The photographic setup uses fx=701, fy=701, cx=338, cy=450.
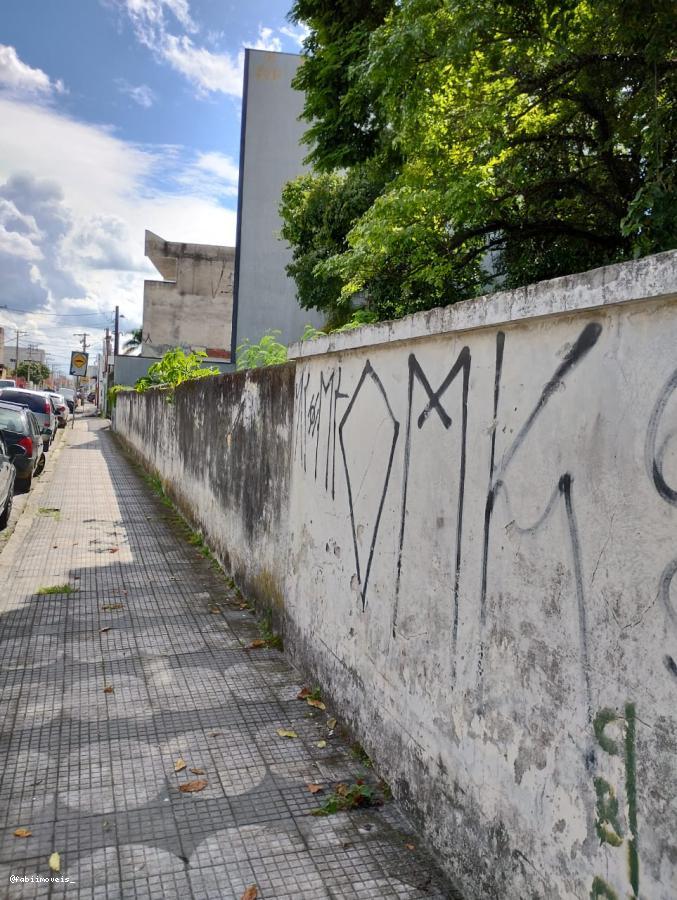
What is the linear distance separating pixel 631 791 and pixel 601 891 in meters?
0.36

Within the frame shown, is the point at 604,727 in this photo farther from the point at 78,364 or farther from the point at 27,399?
the point at 78,364

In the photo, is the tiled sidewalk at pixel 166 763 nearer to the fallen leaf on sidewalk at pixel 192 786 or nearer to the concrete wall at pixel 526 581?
the fallen leaf on sidewalk at pixel 192 786

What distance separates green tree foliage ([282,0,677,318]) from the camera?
8.27 meters

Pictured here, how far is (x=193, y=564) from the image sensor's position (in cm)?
802

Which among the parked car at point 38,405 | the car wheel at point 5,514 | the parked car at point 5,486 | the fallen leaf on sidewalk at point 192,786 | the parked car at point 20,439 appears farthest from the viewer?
the parked car at point 38,405

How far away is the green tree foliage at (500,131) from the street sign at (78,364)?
89.8 ft

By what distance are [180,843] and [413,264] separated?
8.99 metres

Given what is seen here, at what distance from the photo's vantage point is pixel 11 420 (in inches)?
512

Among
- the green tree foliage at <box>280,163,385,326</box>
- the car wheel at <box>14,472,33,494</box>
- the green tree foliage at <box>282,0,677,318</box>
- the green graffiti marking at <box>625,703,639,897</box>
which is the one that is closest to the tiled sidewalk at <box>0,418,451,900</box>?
the green graffiti marking at <box>625,703,639,897</box>

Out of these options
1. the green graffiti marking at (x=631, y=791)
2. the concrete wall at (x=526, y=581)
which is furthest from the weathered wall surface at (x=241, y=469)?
the green graffiti marking at (x=631, y=791)

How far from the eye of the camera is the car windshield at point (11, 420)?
12.8 meters

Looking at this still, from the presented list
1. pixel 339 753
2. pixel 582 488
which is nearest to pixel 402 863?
pixel 339 753

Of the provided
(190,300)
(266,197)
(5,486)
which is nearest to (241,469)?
(5,486)

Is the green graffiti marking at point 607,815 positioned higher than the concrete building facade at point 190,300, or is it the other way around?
the concrete building facade at point 190,300
